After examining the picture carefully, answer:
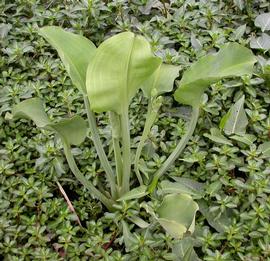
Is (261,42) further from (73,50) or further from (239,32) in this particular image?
(73,50)

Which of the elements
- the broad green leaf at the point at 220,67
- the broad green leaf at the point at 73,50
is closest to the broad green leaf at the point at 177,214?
the broad green leaf at the point at 220,67

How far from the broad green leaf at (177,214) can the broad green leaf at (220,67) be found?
0.32 meters

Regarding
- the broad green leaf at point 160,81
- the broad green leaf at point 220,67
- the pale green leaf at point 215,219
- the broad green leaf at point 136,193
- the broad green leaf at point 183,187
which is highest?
the broad green leaf at point 220,67

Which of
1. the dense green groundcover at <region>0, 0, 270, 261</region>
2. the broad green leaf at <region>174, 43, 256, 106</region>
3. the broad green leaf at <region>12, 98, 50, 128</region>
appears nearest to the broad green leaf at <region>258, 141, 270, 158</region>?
the dense green groundcover at <region>0, 0, 270, 261</region>

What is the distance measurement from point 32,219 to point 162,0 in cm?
131

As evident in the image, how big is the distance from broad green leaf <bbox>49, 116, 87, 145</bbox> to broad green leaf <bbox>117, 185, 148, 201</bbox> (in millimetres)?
245

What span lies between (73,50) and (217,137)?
0.63m

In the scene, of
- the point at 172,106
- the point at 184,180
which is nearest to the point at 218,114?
the point at 172,106

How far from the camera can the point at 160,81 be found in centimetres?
191

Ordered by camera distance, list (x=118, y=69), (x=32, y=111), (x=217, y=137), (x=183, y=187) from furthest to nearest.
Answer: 1. (x=217, y=137)
2. (x=183, y=187)
3. (x=32, y=111)
4. (x=118, y=69)

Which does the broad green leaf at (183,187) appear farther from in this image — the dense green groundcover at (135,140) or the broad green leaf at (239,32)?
the broad green leaf at (239,32)

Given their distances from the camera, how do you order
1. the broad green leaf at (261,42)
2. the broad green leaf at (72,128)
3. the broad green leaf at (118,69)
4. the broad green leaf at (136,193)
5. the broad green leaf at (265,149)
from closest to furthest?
the broad green leaf at (118,69)
the broad green leaf at (72,128)
the broad green leaf at (136,193)
the broad green leaf at (265,149)
the broad green leaf at (261,42)

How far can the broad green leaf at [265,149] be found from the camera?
1956 millimetres

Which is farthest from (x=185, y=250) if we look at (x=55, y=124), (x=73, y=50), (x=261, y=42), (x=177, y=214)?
(x=261, y=42)
